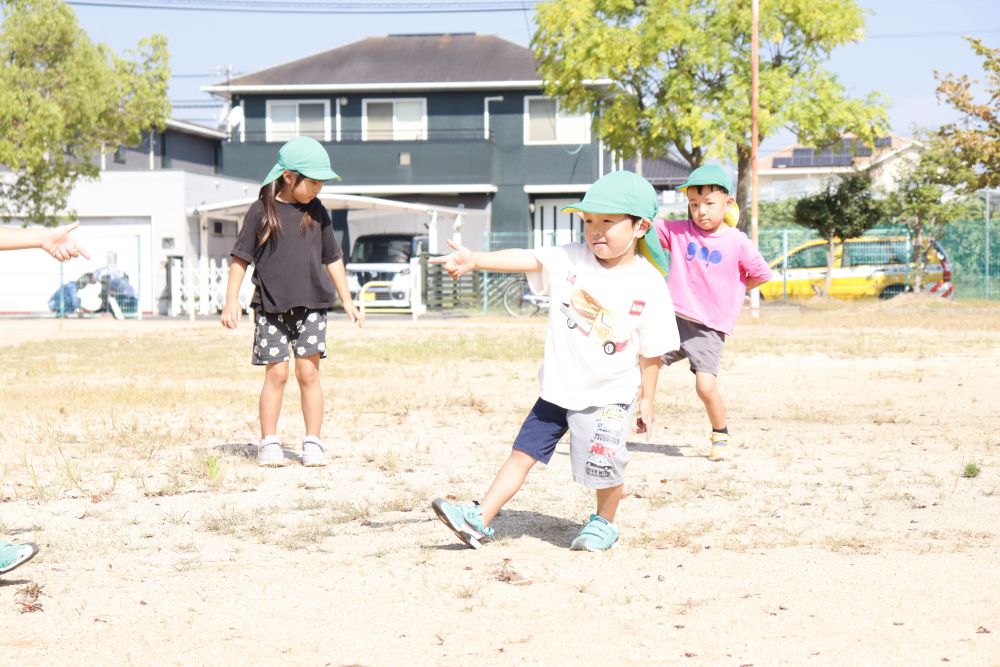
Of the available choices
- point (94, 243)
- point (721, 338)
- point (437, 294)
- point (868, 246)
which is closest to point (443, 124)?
point (437, 294)

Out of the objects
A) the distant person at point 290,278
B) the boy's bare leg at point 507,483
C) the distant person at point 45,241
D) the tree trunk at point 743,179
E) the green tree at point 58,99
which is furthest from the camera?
the tree trunk at point 743,179

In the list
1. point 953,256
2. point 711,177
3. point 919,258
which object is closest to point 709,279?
point 711,177

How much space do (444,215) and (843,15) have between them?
426 inches

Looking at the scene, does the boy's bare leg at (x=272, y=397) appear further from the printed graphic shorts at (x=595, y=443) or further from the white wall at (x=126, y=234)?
the white wall at (x=126, y=234)

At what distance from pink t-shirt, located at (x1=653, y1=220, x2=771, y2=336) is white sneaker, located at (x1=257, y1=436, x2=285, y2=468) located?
2.28 metres

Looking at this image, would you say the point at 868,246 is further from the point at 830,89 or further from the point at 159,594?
the point at 159,594

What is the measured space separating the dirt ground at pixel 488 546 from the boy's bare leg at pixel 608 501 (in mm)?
138

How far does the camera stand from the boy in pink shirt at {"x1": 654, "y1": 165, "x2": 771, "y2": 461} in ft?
22.6

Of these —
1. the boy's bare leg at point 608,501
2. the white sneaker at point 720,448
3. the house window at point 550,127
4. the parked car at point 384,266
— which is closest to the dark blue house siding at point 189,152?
the house window at point 550,127

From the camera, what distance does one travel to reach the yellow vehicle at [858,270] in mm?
28531

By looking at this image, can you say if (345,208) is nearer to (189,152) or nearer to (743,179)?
(743,179)

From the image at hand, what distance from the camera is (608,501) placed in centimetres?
484

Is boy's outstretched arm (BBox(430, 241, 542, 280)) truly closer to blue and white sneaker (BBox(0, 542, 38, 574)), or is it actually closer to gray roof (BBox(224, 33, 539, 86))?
blue and white sneaker (BBox(0, 542, 38, 574))

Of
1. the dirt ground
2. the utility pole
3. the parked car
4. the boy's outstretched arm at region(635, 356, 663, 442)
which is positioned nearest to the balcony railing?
the parked car
